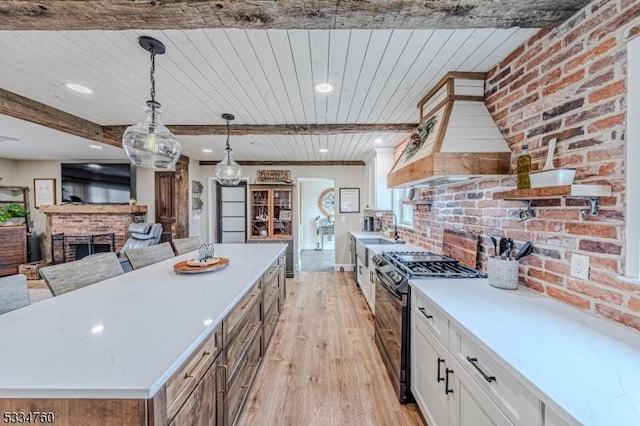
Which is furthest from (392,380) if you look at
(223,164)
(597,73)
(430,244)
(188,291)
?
(223,164)

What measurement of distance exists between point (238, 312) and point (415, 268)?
1.36m

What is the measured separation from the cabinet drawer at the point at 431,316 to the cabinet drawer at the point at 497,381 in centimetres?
12

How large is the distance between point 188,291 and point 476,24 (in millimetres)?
2198

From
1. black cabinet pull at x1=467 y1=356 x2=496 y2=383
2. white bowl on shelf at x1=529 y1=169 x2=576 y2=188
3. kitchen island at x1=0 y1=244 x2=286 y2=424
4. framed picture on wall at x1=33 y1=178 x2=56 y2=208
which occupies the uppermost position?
framed picture on wall at x1=33 y1=178 x2=56 y2=208

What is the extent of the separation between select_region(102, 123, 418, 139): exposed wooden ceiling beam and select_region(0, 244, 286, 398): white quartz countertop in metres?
2.17

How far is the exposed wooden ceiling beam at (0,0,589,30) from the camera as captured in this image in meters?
1.25

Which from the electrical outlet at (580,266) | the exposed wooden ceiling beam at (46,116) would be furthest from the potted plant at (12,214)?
the electrical outlet at (580,266)

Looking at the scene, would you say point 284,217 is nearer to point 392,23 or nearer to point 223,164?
point 223,164

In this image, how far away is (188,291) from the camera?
1.73 m

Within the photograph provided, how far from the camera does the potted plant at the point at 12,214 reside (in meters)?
5.30

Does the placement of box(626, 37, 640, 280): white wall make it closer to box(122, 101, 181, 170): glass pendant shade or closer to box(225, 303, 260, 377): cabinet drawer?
box(225, 303, 260, 377): cabinet drawer

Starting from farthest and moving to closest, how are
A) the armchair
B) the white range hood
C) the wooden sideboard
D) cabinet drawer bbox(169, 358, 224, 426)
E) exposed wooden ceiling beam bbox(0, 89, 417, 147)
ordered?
the wooden sideboard < the armchair < exposed wooden ceiling beam bbox(0, 89, 417, 147) < the white range hood < cabinet drawer bbox(169, 358, 224, 426)

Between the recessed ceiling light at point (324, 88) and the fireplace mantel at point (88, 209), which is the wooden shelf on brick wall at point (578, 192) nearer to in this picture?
the recessed ceiling light at point (324, 88)

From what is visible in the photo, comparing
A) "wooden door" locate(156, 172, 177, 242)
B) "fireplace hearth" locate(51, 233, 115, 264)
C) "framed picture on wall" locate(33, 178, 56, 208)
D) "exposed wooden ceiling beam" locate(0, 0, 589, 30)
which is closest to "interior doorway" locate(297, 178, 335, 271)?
"wooden door" locate(156, 172, 177, 242)
